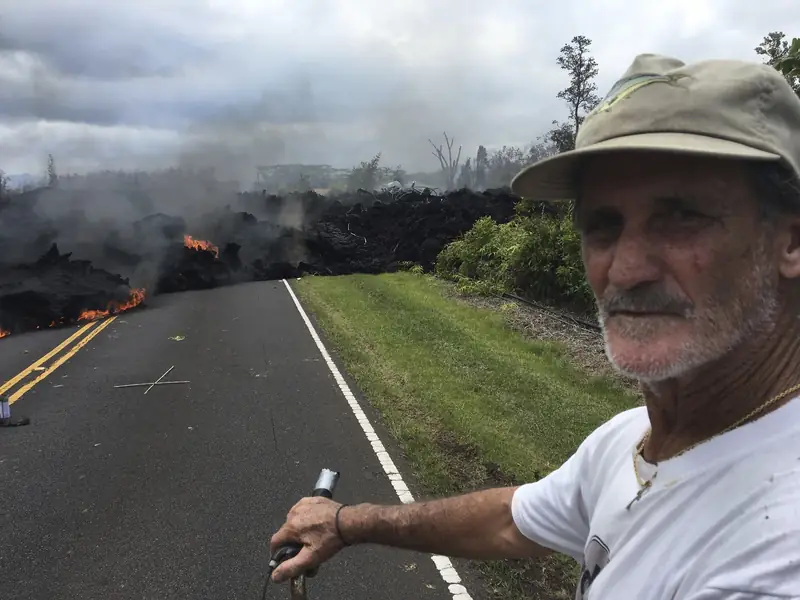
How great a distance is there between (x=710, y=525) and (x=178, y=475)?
5.40 metres

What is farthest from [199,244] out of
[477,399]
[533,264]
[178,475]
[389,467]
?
[389,467]

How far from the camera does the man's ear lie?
4.03 ft

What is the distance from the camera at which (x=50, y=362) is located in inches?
412

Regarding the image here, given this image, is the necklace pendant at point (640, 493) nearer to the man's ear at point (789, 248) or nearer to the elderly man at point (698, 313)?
the elderly man at point (698, 313)

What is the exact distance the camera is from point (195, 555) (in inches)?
172

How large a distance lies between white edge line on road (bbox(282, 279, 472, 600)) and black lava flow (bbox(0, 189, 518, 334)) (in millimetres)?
7669

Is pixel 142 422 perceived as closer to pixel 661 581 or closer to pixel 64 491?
pixel 64 491

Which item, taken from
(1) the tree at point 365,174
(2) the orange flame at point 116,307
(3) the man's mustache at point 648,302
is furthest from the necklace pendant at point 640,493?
(1) the tree at point 365,174

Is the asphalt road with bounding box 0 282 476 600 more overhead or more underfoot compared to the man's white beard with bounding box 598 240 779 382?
more underfoot

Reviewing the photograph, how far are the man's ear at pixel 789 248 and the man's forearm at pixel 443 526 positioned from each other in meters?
1.00

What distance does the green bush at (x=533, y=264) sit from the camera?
13.6m

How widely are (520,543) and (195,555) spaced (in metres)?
3.23

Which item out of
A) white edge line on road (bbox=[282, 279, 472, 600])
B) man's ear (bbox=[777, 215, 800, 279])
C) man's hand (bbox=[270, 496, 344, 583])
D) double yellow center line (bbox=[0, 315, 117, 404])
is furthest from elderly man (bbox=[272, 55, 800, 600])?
double yellow center line (bbox=[0, 315, 117, 404])

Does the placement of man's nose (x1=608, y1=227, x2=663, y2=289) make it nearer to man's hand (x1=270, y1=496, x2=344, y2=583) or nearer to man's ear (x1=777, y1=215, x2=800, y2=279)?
man's ear (x1=777, y1=215, x2=800, y2=279)
